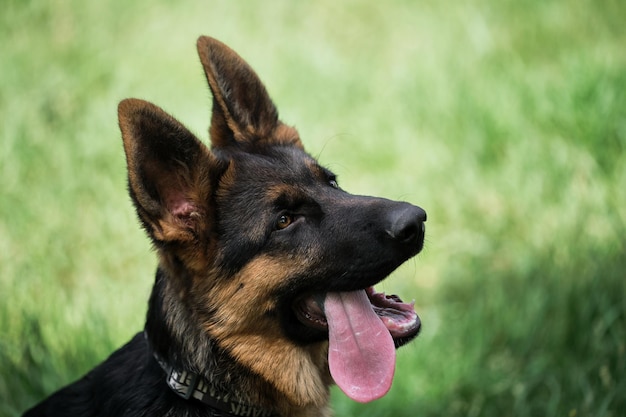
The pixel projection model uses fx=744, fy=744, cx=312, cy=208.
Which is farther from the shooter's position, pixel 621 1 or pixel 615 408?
pixel 621 1

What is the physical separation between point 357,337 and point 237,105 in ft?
4.68

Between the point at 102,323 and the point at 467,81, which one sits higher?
the point at 467,81

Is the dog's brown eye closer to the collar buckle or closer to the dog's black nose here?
the dog's black nose

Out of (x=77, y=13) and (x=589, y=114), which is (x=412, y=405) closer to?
(x=589, y=114)

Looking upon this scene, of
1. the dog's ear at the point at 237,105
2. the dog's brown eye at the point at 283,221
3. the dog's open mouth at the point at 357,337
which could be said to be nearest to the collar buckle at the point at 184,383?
the dog's open mouth at the point at 357,337

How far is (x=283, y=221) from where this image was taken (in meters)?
3.52

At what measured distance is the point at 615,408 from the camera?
4.44 meters

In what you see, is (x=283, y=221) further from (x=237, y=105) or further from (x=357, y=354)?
(x=237, y=105)

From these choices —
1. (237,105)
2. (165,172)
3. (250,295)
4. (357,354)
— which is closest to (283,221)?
(250,295)

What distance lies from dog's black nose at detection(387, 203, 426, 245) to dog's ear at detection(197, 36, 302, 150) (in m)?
0.97

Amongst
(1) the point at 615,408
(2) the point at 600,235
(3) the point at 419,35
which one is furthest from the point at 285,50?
(1) the point at 615,408

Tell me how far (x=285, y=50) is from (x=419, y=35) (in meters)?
1.73

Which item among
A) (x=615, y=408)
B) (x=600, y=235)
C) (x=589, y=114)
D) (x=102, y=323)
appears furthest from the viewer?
(x=589, y=114)

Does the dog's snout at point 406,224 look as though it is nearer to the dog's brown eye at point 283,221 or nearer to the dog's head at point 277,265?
the dog's head at point 277,265
